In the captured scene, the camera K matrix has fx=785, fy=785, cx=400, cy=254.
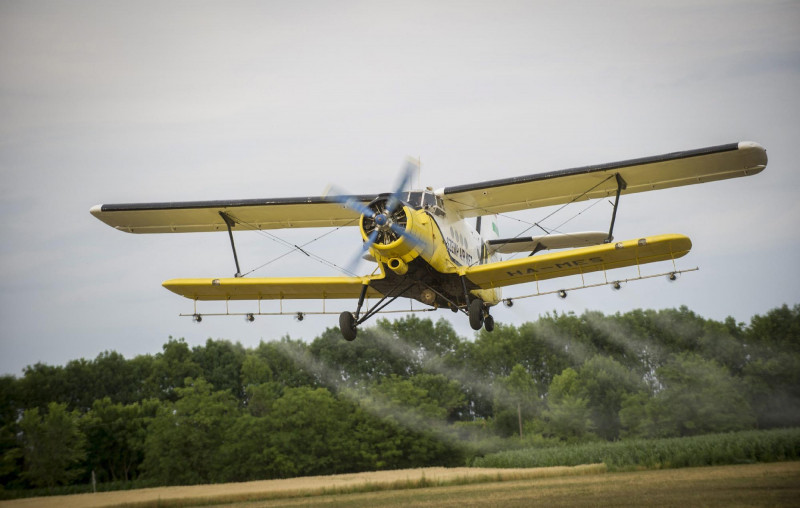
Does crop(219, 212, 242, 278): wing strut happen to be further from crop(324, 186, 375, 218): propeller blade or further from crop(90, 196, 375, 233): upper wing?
crop(324, 186, 375, 218): propeller blade

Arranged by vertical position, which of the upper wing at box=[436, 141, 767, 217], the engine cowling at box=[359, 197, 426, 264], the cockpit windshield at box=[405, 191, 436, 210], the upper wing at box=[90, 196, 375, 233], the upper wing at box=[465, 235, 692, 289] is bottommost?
the upper wing at box=[465, 235, 692, 289]

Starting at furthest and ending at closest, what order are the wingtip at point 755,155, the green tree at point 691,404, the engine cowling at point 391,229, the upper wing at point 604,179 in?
the green tree at point 691,404 < the upper wing at point 604,179 < the wingtip at point 755,155 < the engine cowling at point 391,229

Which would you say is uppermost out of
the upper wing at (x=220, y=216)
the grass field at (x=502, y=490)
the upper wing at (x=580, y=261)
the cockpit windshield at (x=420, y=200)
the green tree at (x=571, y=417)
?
the upper wing at (x=220, y=216)

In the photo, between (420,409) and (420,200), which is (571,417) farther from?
(420,200)

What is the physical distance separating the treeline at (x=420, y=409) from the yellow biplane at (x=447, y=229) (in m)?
27.7

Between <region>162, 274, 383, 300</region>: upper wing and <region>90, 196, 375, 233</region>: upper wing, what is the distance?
2.79 meters

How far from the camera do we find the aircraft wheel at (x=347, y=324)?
Answer: 21.6m

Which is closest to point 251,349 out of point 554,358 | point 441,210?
point 554,358

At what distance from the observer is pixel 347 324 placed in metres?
21.6

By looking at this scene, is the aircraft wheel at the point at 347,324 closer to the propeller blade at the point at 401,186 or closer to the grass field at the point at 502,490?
the propeller blade at the point at 401,186

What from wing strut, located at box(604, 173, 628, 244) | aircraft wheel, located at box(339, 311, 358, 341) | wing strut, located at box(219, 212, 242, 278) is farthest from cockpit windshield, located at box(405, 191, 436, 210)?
wing strut, located at box(219, 212, 242, 278)

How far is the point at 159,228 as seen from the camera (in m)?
27.0

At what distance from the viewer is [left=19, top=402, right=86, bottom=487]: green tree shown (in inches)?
2328

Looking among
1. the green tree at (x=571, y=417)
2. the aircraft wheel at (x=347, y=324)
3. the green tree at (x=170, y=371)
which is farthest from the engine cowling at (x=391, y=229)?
the green tree at (x=170, y=371)
